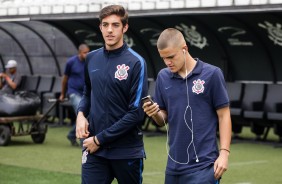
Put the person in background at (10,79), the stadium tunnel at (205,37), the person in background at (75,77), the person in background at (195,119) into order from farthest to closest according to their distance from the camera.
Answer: the person in background at (10,79)
the stadium tunnel at (205,37)
the person in background at (75,77)
the person in background at (195,119)

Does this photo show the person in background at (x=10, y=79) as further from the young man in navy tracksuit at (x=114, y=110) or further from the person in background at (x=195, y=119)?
the person in background at (x=195, y=119)


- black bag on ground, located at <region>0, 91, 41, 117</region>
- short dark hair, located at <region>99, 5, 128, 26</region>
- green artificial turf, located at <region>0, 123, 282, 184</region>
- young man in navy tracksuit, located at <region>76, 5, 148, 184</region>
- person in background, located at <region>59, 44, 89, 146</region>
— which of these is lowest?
green artificial turf, located at <region>0, 123, 282, 184</region>

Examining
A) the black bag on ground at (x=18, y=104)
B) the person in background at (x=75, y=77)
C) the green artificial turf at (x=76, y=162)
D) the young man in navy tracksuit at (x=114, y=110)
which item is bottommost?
the green artificial turf at (x=76, y=162)

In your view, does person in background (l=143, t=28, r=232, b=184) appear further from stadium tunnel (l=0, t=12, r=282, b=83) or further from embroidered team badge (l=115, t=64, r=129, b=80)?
stadium tunnel (l=0, t=12, r=282, b=83)

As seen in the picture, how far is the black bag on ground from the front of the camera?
607 inches

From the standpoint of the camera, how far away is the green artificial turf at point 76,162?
11.2 metres

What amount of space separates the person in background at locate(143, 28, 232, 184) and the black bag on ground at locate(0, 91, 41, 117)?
10.1m

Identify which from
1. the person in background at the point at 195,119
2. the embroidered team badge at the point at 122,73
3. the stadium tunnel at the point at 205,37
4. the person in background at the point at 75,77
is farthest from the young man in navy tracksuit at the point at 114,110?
the stadium tunnel at the point at 205,37

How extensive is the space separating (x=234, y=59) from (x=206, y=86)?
12.4 m

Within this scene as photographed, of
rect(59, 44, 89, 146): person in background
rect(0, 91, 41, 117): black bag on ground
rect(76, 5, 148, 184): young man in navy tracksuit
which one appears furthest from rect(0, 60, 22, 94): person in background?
rect(76, 5, 148, 184): young man in navy tracksuit

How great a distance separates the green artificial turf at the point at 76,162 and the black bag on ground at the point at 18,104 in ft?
2.09

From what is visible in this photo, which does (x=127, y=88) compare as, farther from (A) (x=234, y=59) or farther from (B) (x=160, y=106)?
(A) (x=234, y=59)

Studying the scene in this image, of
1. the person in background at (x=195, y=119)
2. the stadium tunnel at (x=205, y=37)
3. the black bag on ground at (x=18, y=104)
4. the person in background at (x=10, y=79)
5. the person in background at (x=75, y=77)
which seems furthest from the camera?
the person in background at (x=10, y=79)

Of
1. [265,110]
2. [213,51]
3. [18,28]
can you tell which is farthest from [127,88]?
[18,28]
